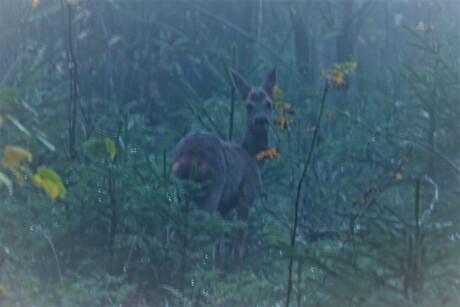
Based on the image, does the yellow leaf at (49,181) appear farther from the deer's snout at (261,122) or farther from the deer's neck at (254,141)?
the deer's neck at (254,141)

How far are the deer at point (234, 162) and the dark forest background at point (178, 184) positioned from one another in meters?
0.15

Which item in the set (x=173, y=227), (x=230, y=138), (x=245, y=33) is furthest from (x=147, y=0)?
(x=173, y=227)

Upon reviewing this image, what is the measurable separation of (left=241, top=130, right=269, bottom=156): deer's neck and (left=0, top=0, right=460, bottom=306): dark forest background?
14 cm

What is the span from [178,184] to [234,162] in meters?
1.91

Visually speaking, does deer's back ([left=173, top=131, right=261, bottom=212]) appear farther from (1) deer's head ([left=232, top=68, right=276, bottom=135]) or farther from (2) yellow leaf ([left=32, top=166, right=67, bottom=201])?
(2) yellow leaf ([left=32, top=166, right=67, bottom=201])

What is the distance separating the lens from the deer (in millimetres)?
7852

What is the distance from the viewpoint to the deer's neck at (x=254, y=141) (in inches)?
361

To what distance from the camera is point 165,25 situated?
1113 cm

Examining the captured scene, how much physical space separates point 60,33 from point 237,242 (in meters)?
3.21

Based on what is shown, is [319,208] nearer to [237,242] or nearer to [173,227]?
[237,242]

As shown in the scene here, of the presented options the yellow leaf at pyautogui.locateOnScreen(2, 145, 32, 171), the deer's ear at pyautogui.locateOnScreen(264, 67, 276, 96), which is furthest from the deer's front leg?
the yellow leaf at pyautogui.locateOnScreen(2, 145, 32, 171)

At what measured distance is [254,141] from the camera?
30.3 ft

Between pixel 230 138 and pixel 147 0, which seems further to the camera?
pixel 147 0

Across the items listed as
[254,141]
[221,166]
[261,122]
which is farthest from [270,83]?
[221,166]
